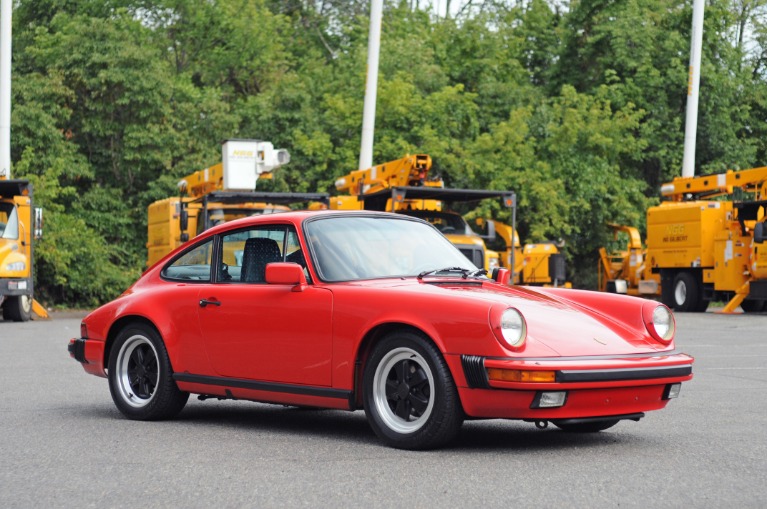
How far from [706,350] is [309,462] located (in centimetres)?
1106

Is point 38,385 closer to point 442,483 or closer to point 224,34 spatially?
point 442,483

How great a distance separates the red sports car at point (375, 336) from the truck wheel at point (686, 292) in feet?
74.9

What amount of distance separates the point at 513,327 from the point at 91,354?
3498mm

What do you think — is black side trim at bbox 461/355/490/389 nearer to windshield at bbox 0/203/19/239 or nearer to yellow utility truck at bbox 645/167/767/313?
windshield at bbox 0/203/19/239

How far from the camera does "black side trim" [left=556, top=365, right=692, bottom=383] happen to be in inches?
269

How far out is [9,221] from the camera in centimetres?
2431

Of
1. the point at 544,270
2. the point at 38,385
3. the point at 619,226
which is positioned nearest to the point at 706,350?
the point at 38,385

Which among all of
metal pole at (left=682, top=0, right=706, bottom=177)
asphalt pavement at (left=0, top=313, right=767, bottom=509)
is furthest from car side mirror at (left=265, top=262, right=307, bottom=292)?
metal pole at (left=682, top=0, right=706, bottom=177)

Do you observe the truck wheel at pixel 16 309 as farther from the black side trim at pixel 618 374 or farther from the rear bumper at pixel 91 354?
the black side trim at pixel 618 374

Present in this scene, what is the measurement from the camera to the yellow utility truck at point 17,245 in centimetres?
2361

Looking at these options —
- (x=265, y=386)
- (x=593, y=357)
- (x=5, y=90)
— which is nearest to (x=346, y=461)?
(x=265, y=386)

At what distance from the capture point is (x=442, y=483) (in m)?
6.14

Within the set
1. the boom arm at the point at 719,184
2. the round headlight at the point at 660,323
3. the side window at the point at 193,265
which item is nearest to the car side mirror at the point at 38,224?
the boom arm at the point at 719,184

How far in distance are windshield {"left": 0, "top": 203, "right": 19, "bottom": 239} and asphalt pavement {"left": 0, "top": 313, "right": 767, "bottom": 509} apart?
1453cm
